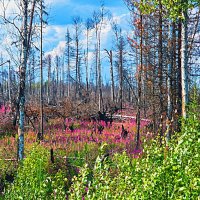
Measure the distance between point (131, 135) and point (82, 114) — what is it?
7.38 meters

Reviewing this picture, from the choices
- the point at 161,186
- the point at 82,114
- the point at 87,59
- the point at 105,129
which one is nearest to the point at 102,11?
the point at 87,59

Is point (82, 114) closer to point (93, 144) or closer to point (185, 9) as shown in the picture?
point (93, 144)

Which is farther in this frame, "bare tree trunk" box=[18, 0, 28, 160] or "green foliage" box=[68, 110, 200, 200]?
"bare tree trunk" box=[18, 0, 28, 160]

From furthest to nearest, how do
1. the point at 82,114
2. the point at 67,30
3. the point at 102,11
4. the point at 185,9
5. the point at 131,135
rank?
the point at 67,30
the point at 102,11
the point at 82,114
the point at 131,135
the point at 185,9

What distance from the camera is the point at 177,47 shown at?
1424 centimetres

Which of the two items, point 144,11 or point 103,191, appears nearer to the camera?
point 103,191

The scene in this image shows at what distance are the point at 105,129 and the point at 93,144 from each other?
15.8 ft

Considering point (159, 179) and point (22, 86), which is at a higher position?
point (22, 86)

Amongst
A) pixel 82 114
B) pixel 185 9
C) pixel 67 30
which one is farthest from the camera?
pixel 67 30

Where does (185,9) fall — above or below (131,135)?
above

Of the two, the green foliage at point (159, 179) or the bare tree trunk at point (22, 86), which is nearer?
the green foliage at point (159, 179)

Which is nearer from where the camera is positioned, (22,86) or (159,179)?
(159,179)

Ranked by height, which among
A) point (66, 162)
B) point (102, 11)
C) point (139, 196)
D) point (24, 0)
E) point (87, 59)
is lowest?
point (66, 162)

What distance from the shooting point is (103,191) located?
3270mm
